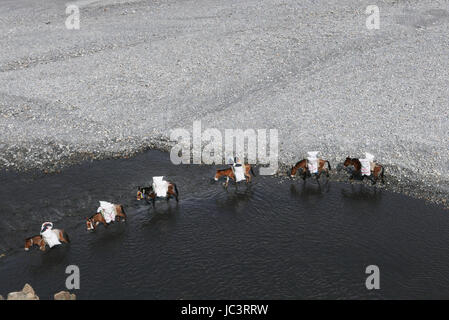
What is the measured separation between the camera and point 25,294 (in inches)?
868

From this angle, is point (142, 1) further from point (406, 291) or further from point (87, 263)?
point (406, 291)

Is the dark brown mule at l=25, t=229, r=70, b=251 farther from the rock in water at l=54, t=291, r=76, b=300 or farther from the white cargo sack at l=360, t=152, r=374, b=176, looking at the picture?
the white cargo sack at l=360, t=152, r=374, b=176

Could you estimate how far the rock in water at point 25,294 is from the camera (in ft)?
71.4

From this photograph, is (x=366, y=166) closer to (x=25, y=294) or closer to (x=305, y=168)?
(x=305, y=168)

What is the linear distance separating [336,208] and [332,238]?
3.78 m

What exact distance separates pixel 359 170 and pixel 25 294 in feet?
79.4

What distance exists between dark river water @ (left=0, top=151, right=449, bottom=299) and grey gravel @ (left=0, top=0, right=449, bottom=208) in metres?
3.50

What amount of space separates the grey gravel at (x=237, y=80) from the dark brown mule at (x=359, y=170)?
1.03 metres

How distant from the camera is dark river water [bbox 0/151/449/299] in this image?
939 inches

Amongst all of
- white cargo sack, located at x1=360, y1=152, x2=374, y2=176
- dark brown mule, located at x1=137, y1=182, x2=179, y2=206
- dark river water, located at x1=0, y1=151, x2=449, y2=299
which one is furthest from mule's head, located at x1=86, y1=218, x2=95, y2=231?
white cargo sack, located at x1=360, y1=152, x2=374, y2=176

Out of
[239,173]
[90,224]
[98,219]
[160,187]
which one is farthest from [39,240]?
[239,173]

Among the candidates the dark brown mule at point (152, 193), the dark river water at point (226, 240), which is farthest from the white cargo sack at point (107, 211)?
the dark brown mule at point (152, 193)

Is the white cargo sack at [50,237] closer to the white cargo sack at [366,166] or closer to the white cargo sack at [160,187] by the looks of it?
the white cargo sack at [160,187]
